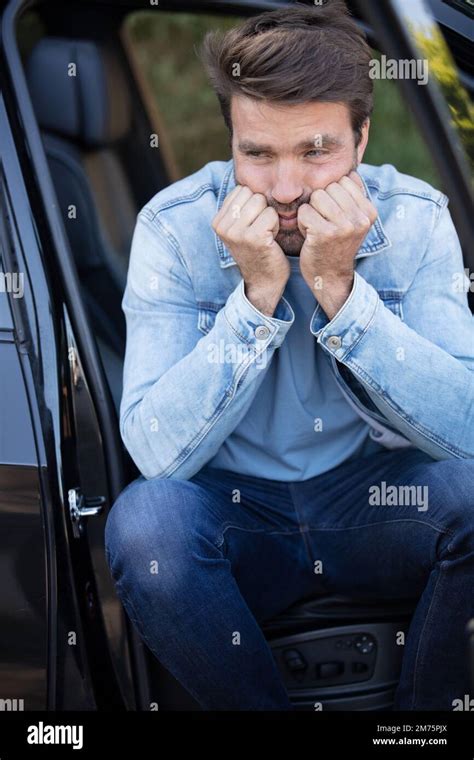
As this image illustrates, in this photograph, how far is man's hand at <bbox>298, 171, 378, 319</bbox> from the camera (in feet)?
5.90

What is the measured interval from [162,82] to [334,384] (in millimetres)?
4262

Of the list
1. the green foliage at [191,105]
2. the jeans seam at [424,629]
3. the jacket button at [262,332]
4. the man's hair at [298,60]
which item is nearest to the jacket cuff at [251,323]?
the jacket button at [262,332]

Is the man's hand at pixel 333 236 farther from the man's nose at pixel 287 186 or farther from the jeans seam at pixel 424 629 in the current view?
the jeans seam at pixel 424 629

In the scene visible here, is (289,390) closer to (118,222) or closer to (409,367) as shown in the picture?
(409,367)

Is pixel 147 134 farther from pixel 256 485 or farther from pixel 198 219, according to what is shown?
pixel 256 485

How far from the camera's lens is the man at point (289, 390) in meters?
1.82

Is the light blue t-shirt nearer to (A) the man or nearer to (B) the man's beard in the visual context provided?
(A) the man

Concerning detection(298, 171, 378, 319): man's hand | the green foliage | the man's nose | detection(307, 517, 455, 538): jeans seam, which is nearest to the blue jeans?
detection(307, 517, 455, 538): jeans seam

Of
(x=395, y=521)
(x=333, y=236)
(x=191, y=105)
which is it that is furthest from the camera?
(x=191, y=105)

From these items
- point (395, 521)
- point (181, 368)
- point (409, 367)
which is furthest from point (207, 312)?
point (395, 521)

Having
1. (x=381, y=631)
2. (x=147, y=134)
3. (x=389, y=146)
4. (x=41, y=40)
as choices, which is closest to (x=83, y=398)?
(x=381, y=631)

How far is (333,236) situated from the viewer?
1794 mm

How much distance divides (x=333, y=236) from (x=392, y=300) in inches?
10.5

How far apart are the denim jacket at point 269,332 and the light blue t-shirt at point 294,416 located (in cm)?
7
